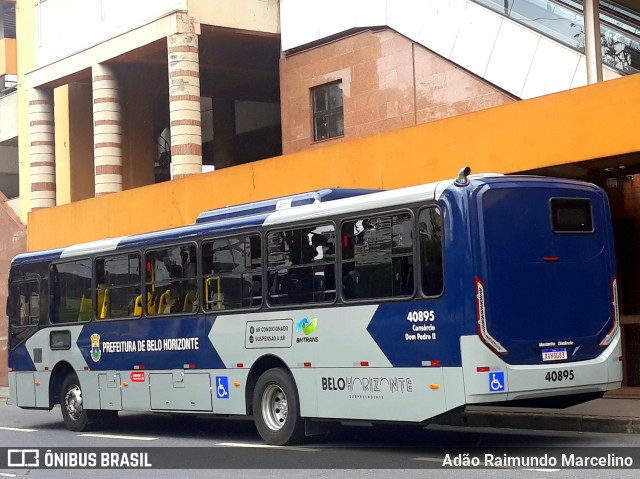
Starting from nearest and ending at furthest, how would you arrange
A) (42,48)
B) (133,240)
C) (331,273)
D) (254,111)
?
(331,273)
(133,240)
(42,48)
(254,111)

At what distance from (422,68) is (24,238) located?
1427 cm

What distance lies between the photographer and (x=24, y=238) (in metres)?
32.5

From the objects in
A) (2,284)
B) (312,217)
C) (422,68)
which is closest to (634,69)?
(422,68)

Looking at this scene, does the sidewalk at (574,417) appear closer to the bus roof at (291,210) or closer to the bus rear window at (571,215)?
the bus rear window at (571,215)

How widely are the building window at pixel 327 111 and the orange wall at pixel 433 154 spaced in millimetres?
3382

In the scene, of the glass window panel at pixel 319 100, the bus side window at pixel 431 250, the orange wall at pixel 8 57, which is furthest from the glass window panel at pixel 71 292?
the orange wall at pixel 8 57

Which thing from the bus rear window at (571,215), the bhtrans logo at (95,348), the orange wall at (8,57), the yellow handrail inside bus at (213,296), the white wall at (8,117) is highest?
the orange wall at (8,57)

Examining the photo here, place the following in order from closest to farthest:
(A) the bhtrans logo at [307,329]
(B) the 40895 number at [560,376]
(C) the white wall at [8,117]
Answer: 1. (B) the 40895 number at [560,376]
2. (A) the bhtrans logo at [307,329]
3. (C) the white wall at [8,117]

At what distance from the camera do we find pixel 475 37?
22.3 m

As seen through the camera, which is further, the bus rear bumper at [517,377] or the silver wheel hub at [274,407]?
the silver wheel hub at [274,407]

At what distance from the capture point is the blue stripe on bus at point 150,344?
15406mm

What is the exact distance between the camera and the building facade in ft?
57.3
